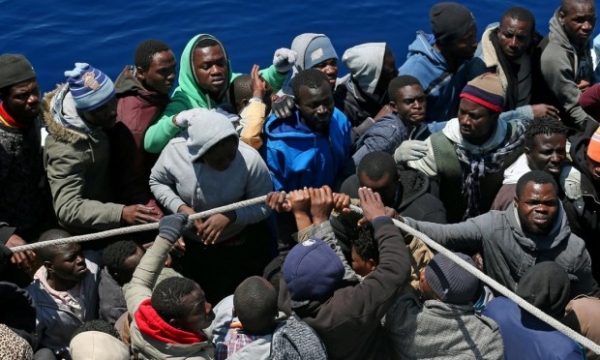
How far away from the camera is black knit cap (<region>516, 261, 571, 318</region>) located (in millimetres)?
4875

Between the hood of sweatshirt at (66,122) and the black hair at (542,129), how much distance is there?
2.55m

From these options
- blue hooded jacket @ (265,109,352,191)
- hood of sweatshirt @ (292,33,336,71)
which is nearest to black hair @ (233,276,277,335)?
blue hooded jacket @ (265,109,352,191)

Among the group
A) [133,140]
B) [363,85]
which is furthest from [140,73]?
[363,85]

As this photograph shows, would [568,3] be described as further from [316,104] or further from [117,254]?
[117,254]

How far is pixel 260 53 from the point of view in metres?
9.63

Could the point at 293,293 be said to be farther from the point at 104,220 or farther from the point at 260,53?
the point at 260,53

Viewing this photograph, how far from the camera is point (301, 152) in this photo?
626 centimetres

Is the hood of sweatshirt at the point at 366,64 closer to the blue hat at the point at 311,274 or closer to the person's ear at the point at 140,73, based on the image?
the person's ear at the point at 140,73

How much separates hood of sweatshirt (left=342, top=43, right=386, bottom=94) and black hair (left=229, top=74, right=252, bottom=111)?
706 mm

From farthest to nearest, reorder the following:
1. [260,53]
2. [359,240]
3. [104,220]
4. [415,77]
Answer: [260,53] < [415,77] < [104,220] < [359,240]

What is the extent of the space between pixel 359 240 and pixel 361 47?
2045 mm

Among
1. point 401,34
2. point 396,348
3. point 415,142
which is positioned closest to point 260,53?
point 401,34

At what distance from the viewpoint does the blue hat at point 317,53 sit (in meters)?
6.94

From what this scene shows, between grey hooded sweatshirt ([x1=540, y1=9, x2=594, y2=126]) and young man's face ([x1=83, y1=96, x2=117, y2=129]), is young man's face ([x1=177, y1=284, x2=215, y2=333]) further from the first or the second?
grey hooded sweatshirt ([x1=540, y1=9, x2=594, y2=126])
